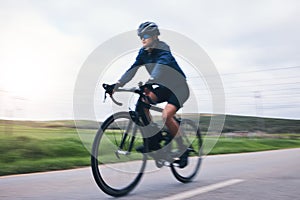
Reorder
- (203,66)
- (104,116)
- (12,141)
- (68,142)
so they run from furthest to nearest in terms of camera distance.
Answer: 1. (68,142)
2. (12,141)
3. (203,66)
4. (104,116)

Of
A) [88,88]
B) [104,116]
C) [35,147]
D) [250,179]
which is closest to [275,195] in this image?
[250,179]

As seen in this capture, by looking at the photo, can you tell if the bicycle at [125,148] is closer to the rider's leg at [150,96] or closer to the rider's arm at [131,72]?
the rider's leg at [150,96]

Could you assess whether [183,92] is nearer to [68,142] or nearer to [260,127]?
[68,142]

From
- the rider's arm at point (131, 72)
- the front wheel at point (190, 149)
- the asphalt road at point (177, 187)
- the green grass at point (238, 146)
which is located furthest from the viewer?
the green grass at point (238, 146)

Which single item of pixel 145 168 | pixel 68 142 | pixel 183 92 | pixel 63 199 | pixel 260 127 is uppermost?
pixel 260 127

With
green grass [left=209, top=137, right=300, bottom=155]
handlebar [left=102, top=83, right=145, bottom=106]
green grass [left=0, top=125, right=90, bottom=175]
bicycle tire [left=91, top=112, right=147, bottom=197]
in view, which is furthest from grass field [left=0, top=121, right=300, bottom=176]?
green grass [left=209, top=137, right=300, bottom=155]

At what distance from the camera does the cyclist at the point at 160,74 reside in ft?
14.9

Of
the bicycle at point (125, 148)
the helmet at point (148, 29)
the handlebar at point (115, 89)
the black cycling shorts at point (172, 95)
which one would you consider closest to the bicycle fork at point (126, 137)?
the bicycle at point (125, 148)

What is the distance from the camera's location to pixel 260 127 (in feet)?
108

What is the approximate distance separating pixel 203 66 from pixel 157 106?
711 millimetres

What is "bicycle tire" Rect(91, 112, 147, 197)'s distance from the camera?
13.8 ft

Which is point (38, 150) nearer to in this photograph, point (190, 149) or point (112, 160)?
point (190, 149)

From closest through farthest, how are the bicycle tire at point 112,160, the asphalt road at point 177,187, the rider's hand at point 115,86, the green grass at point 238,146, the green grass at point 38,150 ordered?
the bicycle tire at point 112,160 < the asphalt road at point 177,187 < the rider's hand at point 115,86 < the green grass at point 38,150 < the green grass at point 238,146

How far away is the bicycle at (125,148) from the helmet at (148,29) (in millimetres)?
605
